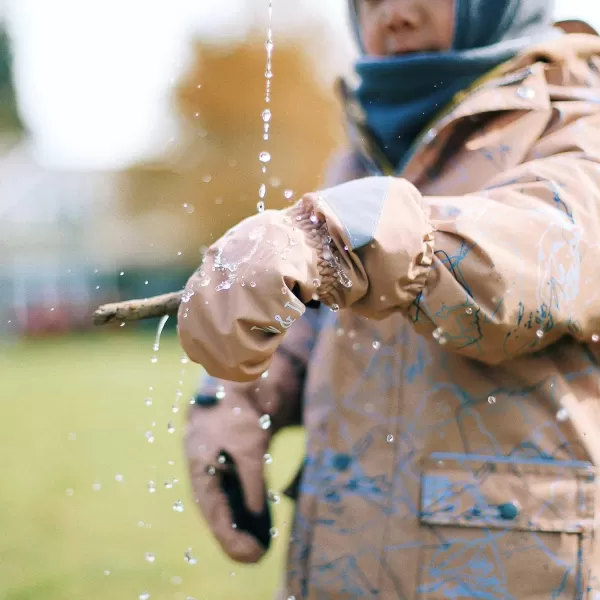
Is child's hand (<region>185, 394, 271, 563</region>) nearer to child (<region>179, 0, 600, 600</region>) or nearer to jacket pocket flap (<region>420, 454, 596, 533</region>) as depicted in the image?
child (<region>179, 0, 600, 600</region>)

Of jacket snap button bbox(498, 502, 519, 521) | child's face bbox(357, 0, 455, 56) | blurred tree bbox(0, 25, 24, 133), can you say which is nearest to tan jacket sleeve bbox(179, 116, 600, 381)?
jacket snap button bbox(498, 502, 519, 521)

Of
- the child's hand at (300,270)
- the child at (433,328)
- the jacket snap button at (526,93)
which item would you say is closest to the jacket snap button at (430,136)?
the child at (433,328)

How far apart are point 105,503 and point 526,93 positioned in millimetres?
4594

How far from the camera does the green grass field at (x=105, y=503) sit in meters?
3.62

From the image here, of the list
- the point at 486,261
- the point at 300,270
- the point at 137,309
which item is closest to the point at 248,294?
the point at 300,270

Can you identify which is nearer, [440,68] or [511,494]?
[511,494]

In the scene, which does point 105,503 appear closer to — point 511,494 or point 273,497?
point 273,497

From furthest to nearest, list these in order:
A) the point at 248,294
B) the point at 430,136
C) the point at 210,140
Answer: the point at 210,140 → the point at 430,136 → the point at 248,294

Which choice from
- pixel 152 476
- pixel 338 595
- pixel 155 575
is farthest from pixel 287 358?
pixel 152 476

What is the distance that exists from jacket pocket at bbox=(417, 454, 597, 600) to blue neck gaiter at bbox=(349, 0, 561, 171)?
566 mm

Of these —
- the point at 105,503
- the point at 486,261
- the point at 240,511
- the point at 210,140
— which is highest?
the point at 486,261

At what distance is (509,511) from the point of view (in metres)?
1.31

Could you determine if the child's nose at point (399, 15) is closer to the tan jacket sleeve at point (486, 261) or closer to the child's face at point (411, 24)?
the child's face at point (411, 24)

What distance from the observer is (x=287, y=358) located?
5.62ft
